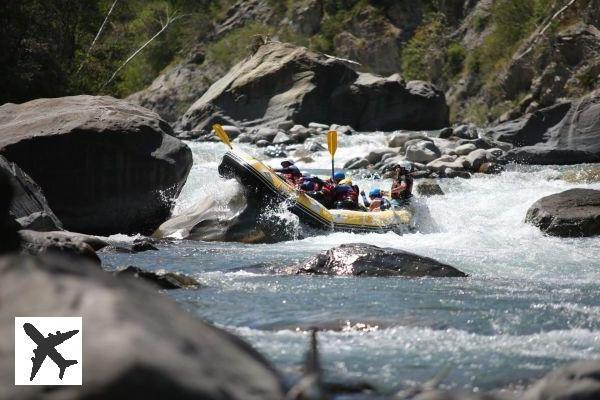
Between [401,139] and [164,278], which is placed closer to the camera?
[164,278]

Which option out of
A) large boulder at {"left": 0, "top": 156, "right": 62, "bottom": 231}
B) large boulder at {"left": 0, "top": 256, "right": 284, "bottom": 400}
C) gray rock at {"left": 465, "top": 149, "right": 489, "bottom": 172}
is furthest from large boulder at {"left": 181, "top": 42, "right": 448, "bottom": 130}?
large boulder at {"left": 0, "top": 256, "right": 284, "bottom": 400}

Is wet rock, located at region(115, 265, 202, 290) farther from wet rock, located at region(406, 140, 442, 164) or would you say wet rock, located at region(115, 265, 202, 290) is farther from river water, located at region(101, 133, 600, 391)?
wet rock, located at region(406, 140, 442, 164)

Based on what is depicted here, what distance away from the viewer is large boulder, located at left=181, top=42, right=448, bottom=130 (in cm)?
3131

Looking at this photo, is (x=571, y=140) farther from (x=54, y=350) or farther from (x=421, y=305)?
(x=54, y=350)

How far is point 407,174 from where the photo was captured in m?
14.8

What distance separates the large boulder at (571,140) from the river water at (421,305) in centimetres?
740

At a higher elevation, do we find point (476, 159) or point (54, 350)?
point (476, 159)

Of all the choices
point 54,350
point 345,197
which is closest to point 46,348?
point 54,350

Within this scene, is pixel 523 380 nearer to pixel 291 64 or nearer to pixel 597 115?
pixel 597 115

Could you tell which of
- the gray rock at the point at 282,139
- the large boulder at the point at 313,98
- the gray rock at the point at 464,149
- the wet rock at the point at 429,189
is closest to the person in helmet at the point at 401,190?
the wet rock at the point at 429,189

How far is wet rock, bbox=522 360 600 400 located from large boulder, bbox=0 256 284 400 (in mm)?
1251

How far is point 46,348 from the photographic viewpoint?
3518 mm

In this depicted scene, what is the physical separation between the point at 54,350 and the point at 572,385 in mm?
2175

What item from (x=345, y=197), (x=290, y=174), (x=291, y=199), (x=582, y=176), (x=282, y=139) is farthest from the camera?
(x=282, y=139)
